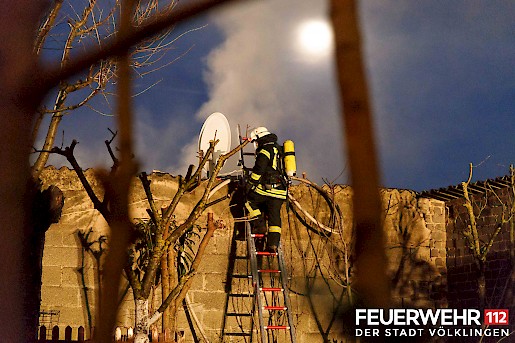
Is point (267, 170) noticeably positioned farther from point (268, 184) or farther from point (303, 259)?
point (303, 259)

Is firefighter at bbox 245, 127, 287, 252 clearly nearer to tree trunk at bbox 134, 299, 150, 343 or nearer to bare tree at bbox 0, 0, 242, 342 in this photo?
tree trunk at bbox 134, 299, 150, 343

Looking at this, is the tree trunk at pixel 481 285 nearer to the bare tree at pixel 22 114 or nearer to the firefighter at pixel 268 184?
the firefighter at pixel 268 184

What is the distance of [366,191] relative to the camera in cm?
64

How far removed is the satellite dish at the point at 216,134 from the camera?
27.2ft

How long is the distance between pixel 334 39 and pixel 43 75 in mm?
558

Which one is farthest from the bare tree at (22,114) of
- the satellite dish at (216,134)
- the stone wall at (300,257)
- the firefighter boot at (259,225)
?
the satellite dish at (216,134)

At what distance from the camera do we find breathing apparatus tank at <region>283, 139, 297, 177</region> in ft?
25.5

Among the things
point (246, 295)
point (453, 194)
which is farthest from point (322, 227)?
point (453, 194)

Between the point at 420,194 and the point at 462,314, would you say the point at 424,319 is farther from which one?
the point at 420,194

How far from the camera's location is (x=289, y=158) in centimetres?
785

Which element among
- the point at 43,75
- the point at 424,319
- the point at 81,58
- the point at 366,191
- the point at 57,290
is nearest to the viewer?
the point at 366,191

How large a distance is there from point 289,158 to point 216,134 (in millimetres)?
1042

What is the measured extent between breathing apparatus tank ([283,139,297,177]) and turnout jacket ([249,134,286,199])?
9 centimetres

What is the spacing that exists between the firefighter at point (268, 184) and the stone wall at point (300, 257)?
1.68 ft
